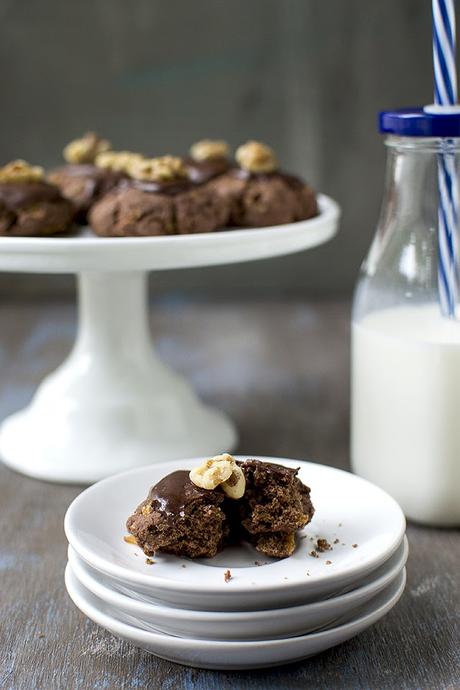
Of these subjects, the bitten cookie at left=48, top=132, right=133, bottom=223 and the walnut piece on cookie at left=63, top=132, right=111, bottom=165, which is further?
the walnut piece on cookie at left=63, top=132, right=111, bottom=165

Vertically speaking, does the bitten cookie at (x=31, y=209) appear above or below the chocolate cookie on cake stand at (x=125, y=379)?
above

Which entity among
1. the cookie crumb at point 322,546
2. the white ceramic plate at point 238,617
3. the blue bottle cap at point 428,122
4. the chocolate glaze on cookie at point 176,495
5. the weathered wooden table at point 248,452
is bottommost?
the weathered wooden table at point 248,452

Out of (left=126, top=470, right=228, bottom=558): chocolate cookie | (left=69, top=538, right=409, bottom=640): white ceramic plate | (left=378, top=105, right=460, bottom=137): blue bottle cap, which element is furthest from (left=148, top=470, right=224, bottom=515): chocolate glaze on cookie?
(left=378, top=105, right=460, bottom=137): blue bottle cap

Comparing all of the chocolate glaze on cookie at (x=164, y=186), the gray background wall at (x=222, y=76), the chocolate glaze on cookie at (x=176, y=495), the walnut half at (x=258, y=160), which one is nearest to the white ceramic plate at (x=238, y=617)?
the chocolate glaze on cookie at (x=176, y=495)

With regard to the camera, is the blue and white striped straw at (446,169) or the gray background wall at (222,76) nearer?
the blue and white striped straw at (446,169)

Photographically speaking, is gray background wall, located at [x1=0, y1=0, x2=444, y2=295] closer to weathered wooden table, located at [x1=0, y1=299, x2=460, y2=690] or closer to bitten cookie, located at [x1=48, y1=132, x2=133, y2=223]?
weathered wooden table, located at [x1=0, y1=299, x2=460, y2=690]

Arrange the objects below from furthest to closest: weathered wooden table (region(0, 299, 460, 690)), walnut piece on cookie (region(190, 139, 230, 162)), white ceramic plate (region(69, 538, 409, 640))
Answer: walnut piece on cookie (region(190, 139, 230, 162)), weathered wooden table (region(0, 299, 460, 690)), white ceramic plate (region(69, 538, 409, 640))

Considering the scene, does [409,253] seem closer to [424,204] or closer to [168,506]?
[424,204]

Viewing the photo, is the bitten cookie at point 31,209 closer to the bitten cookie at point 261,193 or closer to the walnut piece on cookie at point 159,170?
the walnut piece on cookie at point 159,170
